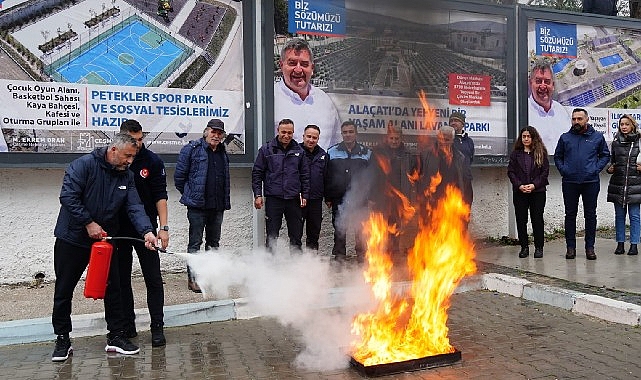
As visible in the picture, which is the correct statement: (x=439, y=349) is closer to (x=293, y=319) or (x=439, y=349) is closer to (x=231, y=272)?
(x=293, y=319)

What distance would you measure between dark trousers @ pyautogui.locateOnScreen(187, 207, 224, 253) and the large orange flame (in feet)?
7.46

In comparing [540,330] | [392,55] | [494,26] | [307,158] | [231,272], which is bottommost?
[540,330]

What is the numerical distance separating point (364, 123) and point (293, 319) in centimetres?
187

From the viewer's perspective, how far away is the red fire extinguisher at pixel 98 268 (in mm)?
4688

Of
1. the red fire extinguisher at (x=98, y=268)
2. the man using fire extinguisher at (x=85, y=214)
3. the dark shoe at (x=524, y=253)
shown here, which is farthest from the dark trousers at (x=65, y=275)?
the dark shoe at (x=524, y=253)

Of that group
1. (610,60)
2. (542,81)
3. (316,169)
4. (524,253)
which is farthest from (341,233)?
(610,60)

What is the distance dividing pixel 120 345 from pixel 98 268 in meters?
0.78

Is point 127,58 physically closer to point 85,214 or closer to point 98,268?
point 85,214

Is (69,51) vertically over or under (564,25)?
under

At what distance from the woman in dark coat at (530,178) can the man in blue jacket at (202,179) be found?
166 inches

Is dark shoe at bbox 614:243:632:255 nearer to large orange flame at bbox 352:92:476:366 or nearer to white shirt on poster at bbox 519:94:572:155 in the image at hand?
white shirt on poster at bbox 519:94:572:155

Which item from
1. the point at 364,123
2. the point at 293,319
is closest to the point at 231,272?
the point at 293,319

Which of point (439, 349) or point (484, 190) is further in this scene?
point (484, 190)

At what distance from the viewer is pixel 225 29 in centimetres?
799
